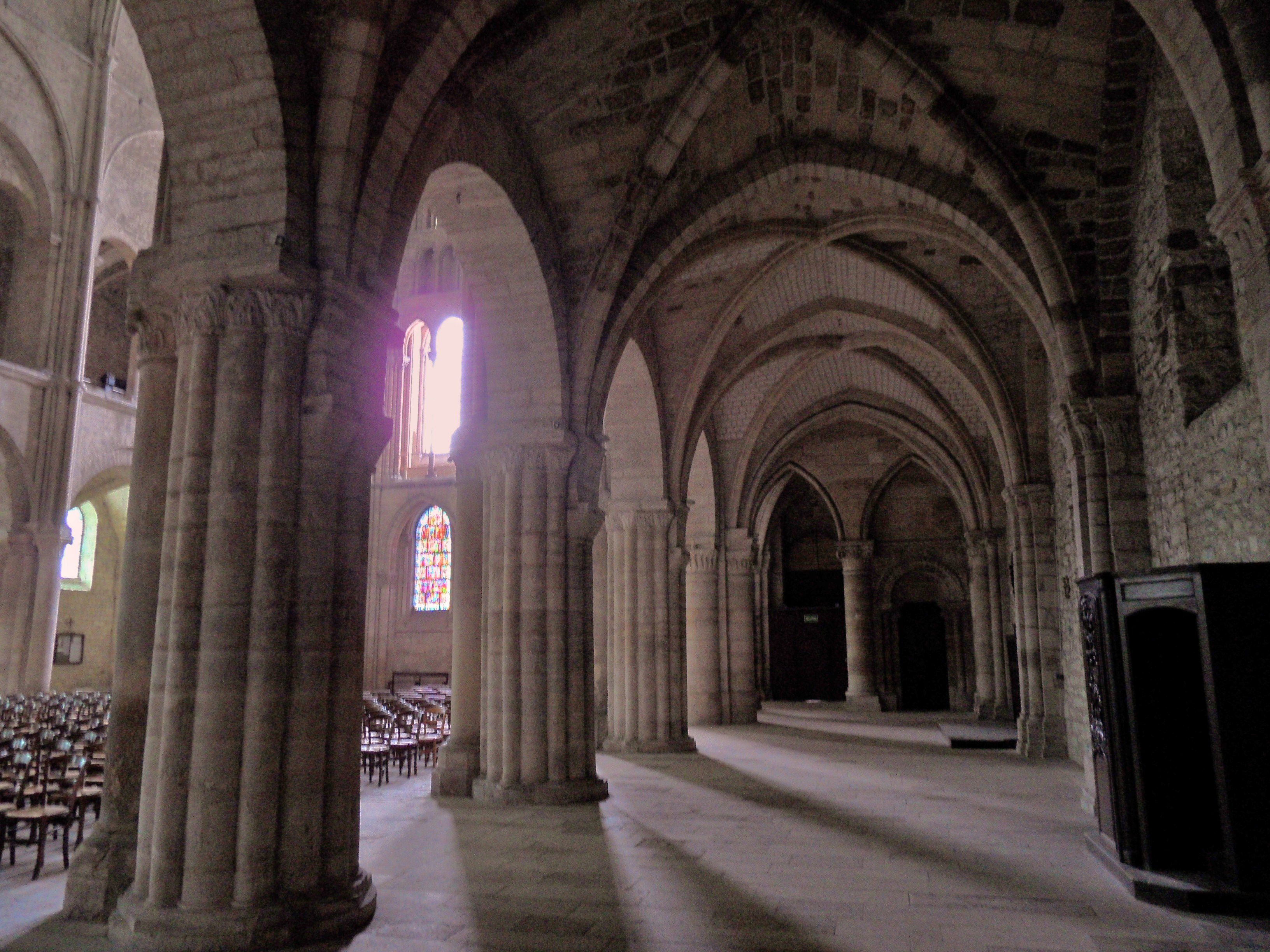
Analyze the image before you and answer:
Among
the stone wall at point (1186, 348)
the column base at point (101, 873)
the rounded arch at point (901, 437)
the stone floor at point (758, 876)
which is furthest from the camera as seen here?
the rounded arch at point (901, 437)

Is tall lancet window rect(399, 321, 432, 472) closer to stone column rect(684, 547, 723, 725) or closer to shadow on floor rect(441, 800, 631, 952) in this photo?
stone column rect(684, 547, 723, 725)

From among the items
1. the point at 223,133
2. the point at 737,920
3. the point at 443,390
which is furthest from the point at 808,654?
the point at 223,133

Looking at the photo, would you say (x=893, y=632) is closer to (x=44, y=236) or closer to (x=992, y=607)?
(x=992, y=607)

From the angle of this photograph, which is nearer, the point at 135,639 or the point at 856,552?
the point at 135,639

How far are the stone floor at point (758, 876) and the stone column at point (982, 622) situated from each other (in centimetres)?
1033

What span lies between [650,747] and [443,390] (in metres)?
15.5

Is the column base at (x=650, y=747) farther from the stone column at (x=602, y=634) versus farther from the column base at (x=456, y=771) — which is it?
the column base at (x=456, y=771)

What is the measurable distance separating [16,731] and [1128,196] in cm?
1247

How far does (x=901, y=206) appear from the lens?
444 inches

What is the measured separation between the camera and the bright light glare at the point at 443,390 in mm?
25969

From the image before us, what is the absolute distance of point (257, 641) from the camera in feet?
15.8

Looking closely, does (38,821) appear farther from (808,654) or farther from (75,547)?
(808,654)

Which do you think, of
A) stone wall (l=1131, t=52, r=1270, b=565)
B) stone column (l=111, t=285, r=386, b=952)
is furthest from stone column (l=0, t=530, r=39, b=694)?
stone wall (l=1131, t=52, r=1270, b=565)

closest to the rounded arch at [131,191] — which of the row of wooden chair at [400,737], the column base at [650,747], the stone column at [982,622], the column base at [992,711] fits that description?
the row of wooden chair at [400,737]
